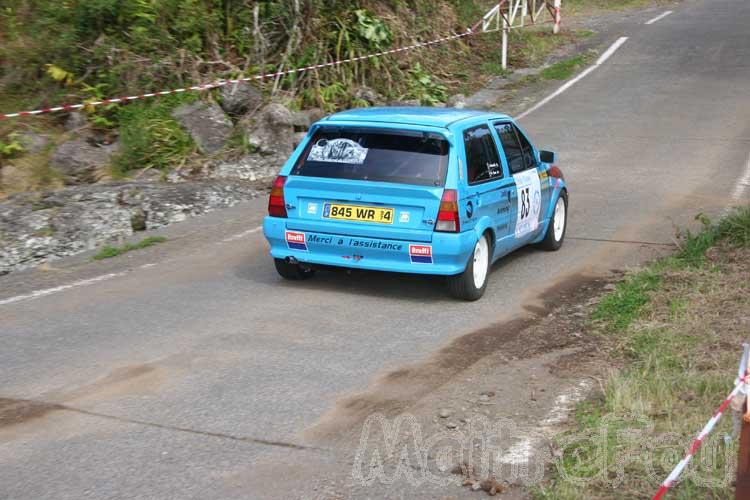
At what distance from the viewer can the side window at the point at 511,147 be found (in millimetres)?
9883

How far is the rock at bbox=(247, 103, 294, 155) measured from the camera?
15570 mm

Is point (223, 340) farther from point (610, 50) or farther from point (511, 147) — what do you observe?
point (610, 50)

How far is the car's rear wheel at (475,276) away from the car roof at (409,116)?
1.12 metres

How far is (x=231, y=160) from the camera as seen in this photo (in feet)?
49.8

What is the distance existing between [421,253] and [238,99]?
8799 mm

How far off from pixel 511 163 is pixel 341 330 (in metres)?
2.97

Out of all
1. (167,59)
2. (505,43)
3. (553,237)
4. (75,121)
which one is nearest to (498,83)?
(505,43)

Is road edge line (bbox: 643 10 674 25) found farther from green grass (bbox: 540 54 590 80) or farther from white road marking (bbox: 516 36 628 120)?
green grass (bbox: 540 54 590 80)

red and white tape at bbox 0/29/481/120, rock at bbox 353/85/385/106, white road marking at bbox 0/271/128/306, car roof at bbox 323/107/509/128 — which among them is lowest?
white road marking at bbox 0/271/128/306

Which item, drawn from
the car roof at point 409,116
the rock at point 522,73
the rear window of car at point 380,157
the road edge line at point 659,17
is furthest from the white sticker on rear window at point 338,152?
the road edge line at point 659,17

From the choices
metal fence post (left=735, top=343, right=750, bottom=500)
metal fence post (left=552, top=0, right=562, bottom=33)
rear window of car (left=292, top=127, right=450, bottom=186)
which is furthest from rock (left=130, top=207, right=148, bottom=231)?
metal fence post (left=552, top=0, right=562, bottom=33)

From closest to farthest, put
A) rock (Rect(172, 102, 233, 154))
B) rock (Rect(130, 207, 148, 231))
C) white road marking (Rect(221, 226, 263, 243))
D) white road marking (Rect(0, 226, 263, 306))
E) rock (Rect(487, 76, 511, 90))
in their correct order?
white road marking (Rect(0, 226, 263, 306))
white road marking (Rect(221, 226, 263, 243))
rock (Rect(130, 207, 148, 231))
rock (Rect(172, 102, 233, 154))
rock (Rect(487, 76, 511, 90))

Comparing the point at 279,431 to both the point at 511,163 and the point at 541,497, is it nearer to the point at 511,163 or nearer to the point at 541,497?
the point at 541,497

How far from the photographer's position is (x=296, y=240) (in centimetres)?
889
